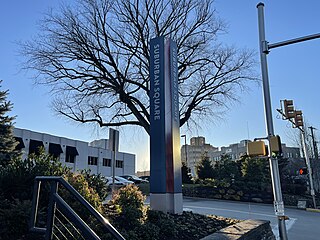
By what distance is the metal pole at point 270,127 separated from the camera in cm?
723

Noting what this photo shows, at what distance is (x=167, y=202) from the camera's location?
903 cm

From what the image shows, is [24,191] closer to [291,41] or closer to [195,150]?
[291,41]

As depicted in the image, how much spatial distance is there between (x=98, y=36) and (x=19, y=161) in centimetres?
1090

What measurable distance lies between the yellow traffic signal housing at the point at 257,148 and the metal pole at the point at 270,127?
21 cm

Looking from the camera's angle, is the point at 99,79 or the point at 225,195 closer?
the point at 99,79

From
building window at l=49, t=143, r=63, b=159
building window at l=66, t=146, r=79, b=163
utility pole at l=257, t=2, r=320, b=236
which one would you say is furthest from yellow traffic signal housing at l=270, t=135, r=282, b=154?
building window at l=66, t=146, r=79, b=163

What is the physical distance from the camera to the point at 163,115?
9.66 m

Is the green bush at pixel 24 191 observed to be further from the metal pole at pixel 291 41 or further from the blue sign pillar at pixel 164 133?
the metal pole at pixel 291 41

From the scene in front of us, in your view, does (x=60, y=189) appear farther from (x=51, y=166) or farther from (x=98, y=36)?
(x=98, y=36)

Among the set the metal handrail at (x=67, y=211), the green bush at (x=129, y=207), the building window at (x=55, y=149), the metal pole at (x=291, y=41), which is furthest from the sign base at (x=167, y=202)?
the building window at (x=55, y=149)

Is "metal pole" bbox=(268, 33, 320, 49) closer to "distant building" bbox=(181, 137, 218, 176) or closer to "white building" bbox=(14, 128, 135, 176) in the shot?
"distant building" bbox=(181, 137, 218, 176)

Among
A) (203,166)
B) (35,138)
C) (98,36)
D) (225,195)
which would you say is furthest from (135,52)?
(35,138)

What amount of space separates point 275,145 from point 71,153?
141 ft

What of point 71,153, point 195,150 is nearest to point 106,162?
point 71,153
